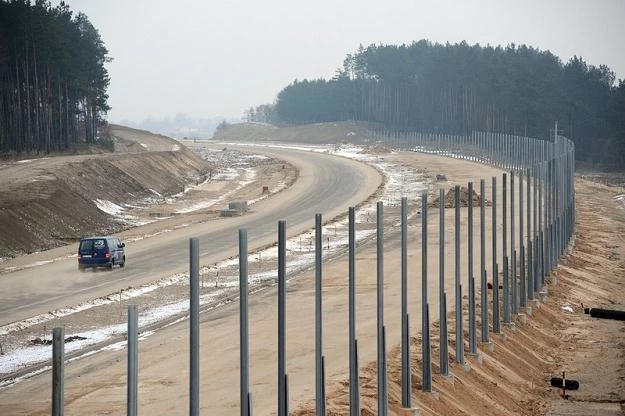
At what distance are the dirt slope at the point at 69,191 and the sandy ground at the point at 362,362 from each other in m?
17.7

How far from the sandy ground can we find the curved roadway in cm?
675

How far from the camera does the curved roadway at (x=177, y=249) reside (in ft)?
148

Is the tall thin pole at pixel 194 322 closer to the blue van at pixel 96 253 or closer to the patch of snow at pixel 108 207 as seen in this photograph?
the blue van at pixel 96 253

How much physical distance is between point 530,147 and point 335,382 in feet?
241

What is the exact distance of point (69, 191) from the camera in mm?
76000

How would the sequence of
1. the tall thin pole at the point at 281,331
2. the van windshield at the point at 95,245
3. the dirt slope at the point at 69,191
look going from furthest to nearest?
1. the dirt slope at the point at 69,191
2. the van windshield at the point at 95,245
3. the tall thin pole at the point at 281,331

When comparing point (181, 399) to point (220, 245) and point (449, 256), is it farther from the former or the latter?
point (220, 245)

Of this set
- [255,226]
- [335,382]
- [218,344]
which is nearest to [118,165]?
[255,226]

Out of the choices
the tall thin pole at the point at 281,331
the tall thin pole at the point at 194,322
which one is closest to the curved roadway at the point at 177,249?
the tall thin pole at the point at 281,331

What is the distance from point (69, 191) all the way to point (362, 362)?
48254mm

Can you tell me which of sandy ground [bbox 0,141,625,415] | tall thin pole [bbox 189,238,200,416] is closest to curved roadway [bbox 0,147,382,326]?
sandy ground [bbox 0,141,625,415]

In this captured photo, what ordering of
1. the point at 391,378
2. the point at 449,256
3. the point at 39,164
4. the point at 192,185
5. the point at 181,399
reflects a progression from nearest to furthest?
the point at 181,399 < the point at 391,378 < the point at 449,256 < the point at 39,164 < the point at 192,185

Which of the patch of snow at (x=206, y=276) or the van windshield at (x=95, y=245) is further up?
the van windshield at (x=95, y=245)

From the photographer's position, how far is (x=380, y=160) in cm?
13775
